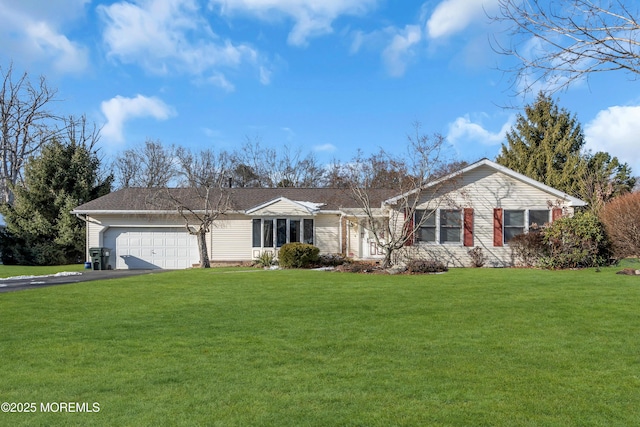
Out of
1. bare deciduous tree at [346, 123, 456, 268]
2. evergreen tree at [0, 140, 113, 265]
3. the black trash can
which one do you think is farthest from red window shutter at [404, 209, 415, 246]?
evergreen tree at [0, 140, 113, 265]

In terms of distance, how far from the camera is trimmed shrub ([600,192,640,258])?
18844mm

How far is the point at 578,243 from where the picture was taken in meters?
20.2

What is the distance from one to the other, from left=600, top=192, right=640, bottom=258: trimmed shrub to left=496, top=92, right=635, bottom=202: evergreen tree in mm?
12481

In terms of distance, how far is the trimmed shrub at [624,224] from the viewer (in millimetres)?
18844

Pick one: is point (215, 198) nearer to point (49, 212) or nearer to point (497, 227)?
point (49, 212)

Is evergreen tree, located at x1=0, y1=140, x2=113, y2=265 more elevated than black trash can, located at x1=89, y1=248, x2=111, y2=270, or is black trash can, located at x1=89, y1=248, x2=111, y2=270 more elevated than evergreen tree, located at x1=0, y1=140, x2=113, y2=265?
evergreen tree, located at x1=0, y1=140, x2=113, y2=265

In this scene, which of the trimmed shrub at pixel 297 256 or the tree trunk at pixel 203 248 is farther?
the tree trunk at pixel 203 248

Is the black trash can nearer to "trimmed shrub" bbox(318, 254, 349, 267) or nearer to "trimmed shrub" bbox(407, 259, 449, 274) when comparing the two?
"trimmed shrub" bbox(318, 254, 349, 267)

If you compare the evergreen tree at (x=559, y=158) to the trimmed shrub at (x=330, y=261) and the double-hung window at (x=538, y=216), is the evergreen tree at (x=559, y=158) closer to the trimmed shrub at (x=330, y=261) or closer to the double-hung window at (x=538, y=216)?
the double-hung window at (x=538, y=216)

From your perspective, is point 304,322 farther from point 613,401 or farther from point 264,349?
point 613,401

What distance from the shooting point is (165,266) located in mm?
26094

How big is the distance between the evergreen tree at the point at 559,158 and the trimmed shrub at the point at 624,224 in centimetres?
1248

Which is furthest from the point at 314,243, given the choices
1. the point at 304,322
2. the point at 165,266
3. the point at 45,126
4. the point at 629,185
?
the point at 45,126

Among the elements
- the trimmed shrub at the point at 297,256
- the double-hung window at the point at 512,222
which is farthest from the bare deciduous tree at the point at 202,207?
the double-hung window at the point at 512,222
